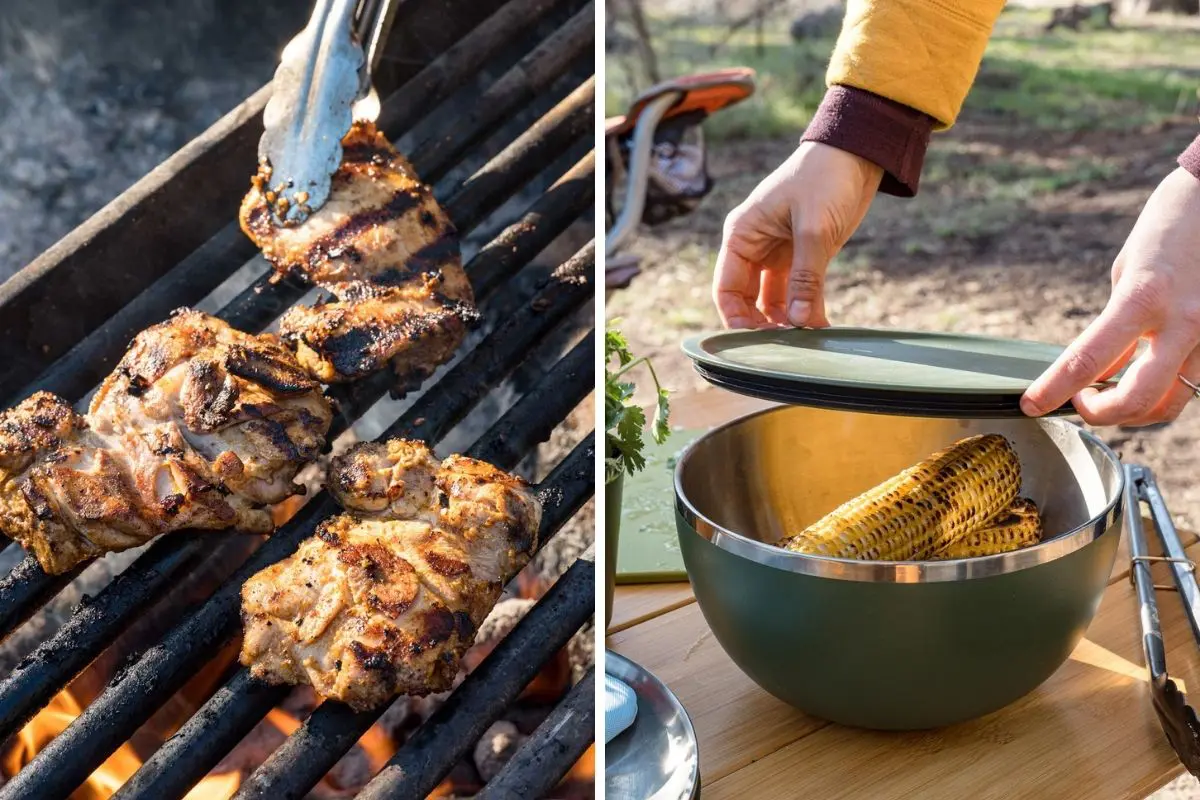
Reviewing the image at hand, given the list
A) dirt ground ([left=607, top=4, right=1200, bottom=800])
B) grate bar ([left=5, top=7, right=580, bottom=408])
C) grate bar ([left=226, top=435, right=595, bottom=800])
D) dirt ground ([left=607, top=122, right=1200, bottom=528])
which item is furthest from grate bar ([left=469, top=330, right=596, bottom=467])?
dirt ground ([left=607, top=122, right=1200, bottom=528])

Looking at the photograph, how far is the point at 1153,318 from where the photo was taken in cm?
103

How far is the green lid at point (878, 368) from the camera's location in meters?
0.91

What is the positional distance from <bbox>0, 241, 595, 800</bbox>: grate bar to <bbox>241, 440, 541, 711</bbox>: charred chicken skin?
9 centimetres

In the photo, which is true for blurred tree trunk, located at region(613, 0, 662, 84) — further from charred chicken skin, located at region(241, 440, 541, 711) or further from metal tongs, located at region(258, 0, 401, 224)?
charred chicken skin, located at region(241, 440, 541, 711)

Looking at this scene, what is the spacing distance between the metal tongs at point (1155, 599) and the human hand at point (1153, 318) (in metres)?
0.17

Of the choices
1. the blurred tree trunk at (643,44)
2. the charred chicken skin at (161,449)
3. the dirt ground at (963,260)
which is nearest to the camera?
the charred chicken skin at (161,449)

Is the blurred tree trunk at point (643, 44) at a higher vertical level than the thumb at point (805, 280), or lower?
higher

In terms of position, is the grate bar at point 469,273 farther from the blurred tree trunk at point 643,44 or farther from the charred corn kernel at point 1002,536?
the blurred tree trunk at point 643,44

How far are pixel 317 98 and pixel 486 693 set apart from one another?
2.70 feet

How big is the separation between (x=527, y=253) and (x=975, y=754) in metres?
0.91

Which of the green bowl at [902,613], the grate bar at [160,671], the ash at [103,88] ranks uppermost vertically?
the ash at [103,88]

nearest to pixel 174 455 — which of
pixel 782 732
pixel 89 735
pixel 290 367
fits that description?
pixel 290 367

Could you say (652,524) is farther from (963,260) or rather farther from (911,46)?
(963,260)

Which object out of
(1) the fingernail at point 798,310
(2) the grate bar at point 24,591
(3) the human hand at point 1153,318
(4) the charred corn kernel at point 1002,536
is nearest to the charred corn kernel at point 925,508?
(4) the charred corn kernel at point 1002,536
